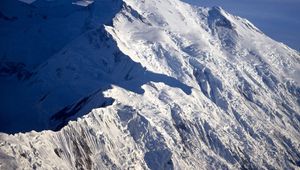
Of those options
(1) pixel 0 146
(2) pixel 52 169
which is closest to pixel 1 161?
(1) pixel 0 146

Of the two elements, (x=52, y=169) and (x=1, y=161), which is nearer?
(x=1, y=161)

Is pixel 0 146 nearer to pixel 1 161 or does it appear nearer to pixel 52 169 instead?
pixel 1 161

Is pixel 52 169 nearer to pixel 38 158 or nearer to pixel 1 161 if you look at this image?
pixel 38 158

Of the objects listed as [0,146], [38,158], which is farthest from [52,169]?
[0,146]

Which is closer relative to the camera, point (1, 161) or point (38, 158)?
point (1, 161)

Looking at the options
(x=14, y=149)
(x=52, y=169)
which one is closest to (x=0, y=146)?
(x=14, y=149)

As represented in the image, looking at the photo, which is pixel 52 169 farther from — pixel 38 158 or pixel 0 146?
pixel 0 146
